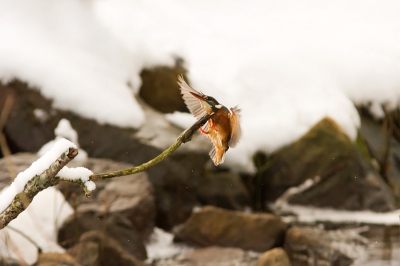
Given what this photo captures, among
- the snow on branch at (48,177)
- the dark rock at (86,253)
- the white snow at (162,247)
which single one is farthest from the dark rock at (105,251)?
the snow on branch at (48,177)

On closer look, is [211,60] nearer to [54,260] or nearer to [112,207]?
[112,207]

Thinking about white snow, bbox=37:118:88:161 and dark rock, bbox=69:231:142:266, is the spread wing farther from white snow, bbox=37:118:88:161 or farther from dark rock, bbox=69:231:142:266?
white snow, bbox=37:118:88:161

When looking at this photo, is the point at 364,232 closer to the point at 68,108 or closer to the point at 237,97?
the point at 237,97

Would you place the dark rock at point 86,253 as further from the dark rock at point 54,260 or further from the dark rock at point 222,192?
the dark rock at point 222,192

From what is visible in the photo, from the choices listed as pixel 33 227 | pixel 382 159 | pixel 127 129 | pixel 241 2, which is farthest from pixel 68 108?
pixel 241 2

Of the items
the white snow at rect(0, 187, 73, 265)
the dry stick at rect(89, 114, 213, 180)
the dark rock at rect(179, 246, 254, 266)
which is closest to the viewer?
the dry stick at rect(89, 114, 213, 180)

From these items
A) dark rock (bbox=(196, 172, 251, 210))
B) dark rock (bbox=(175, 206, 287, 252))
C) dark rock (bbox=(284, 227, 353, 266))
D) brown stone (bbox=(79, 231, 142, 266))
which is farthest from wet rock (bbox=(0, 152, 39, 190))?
dark rock (bbox=(284, 227, 353, 266))
